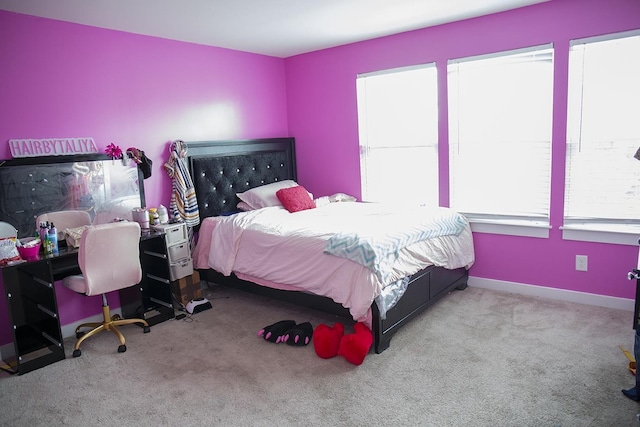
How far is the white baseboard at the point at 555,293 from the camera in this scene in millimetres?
3473

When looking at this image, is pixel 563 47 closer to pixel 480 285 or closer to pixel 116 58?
pixel 480 285

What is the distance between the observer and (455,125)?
13.5ft

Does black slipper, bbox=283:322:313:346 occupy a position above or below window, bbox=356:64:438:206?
below

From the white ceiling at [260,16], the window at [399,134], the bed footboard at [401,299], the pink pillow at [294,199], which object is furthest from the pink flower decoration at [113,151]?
the window at [399,134]

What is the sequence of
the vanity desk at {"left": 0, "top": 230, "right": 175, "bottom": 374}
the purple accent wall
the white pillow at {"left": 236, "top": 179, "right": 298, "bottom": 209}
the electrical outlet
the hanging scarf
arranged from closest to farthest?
the vanity desk at {"left": 0, "top": 230, "right": 175, "bottom": 374} < the purple accent wall < the electrical outlet < the hanging scarf < the white pillow at {"left": 236, "top": 179, "right": 298, "bottom": 209}

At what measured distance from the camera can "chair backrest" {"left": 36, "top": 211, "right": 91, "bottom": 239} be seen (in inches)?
131

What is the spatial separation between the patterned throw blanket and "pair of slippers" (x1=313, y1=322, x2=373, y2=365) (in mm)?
375

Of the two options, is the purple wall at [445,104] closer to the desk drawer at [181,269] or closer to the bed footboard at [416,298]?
the bed footboard at [416,298]

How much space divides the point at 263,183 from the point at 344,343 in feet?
8.14

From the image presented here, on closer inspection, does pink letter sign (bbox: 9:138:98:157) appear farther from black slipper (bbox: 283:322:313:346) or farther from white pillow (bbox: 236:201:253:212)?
black slipper (bbox: 283:322:313:346)

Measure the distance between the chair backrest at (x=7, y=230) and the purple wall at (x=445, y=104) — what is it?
2991 mm

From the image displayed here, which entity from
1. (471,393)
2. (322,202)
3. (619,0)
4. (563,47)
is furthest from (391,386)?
(619,0)

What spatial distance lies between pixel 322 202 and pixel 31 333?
2.75 m

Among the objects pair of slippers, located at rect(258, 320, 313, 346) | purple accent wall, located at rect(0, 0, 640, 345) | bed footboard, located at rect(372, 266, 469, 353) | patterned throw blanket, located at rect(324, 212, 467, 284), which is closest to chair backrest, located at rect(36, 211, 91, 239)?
purple accent wall, located at rect(0, 0, 640, 345)
